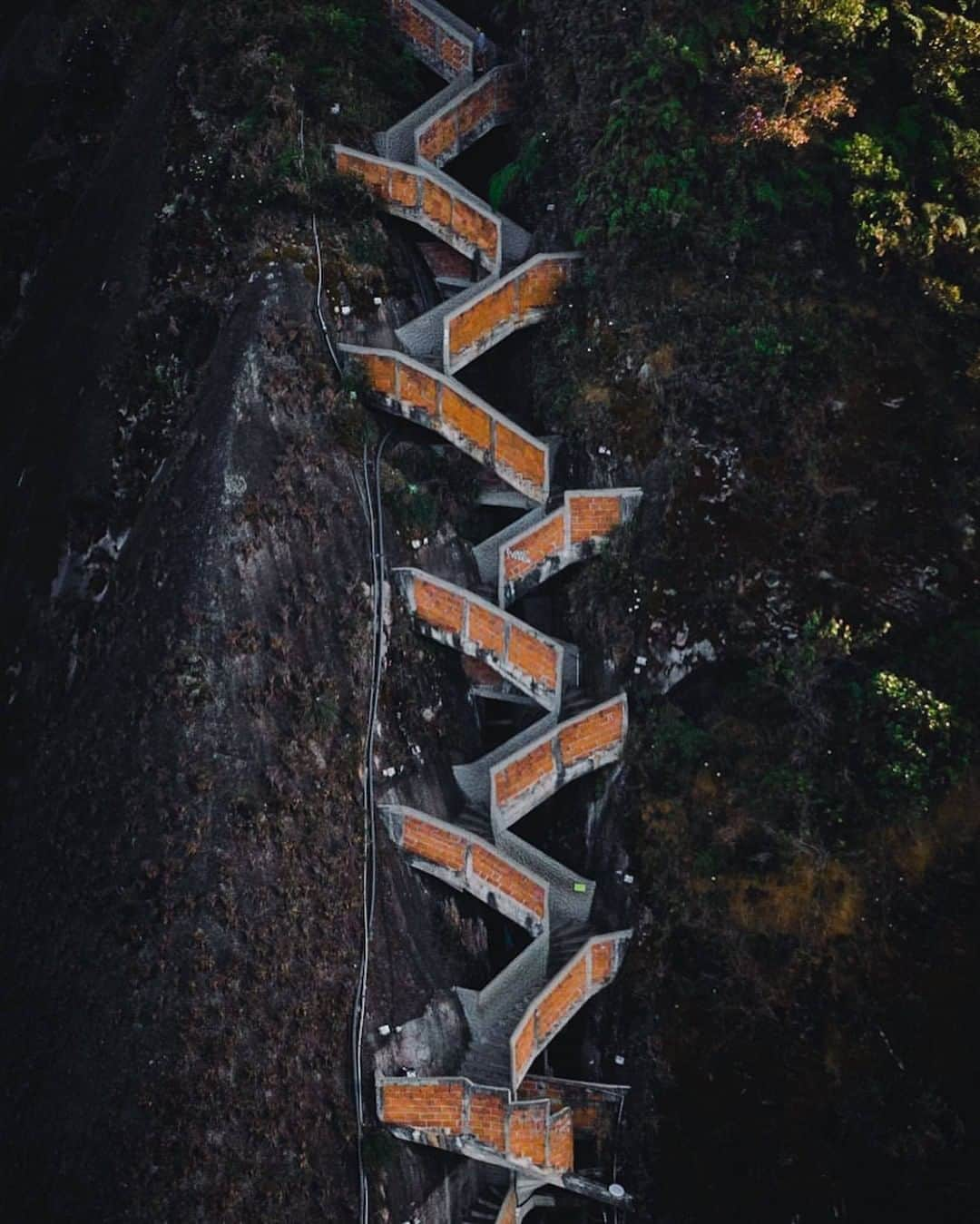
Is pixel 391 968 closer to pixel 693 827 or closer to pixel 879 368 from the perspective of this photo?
pixel 693 827

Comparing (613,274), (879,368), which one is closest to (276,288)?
(613,274)

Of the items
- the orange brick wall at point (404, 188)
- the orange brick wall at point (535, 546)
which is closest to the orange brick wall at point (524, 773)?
the orange brick wall at point (535, 546)

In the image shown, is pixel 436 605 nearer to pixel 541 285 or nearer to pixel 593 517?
pixel 593 517

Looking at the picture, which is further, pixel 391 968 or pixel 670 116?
pixel 670 116

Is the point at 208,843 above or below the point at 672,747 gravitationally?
below

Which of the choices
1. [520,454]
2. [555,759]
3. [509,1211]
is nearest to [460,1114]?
[509,1211]
